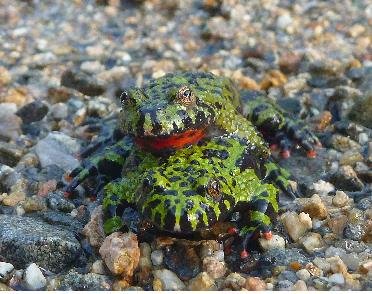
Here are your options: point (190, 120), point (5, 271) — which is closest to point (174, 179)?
point (190, 120)

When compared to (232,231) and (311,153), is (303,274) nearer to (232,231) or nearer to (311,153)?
(232,231)

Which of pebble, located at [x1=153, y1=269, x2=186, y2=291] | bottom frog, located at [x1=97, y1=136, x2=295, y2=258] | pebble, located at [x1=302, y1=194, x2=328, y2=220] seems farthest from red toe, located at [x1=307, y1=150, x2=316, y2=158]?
pebble, located at [x1=153, y1=269, x2=186, y2=291]

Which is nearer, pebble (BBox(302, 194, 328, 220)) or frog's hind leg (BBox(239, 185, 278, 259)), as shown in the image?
frog's hind leg (BBox(239, 185, 278, 259))

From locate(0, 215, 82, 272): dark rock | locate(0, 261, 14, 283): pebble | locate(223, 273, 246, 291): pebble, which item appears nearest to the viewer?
locate(223, 273, 246, 291): pebble

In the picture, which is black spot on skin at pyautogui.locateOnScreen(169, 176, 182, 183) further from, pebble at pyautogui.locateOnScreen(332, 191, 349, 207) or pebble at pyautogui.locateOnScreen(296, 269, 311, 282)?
pebble at pyautogui.locateOnScreen(332, 191, 349, 207)

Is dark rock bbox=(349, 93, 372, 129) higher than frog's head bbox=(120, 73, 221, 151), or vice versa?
frog's head bbox=(120, 73, 221, 151)

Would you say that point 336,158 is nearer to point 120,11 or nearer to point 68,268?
point 68,268
